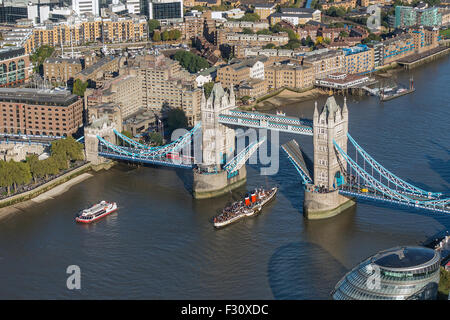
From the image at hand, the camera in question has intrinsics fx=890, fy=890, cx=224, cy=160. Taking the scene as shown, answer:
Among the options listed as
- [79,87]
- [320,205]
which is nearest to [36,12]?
[79,87]

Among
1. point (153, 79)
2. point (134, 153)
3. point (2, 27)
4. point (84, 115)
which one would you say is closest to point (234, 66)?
Result: point (153, 79)

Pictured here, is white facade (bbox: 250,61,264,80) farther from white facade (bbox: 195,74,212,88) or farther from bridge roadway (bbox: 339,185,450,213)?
bridge roadway (bbox: 339,185,450,213)

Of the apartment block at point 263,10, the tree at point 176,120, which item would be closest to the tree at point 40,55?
the tree at point 176,120

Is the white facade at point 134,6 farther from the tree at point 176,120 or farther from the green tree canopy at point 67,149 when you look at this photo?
the green tree canopy at point 67,149

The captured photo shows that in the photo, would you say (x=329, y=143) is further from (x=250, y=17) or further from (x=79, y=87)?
(x=250, y=17)

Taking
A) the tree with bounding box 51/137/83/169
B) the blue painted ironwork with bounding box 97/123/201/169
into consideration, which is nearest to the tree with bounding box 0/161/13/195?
the tree with bounding box 51/137/83/169
